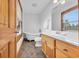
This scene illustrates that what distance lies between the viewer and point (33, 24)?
10039 millimetres

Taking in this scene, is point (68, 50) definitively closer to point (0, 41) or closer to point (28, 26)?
point (0, 41)

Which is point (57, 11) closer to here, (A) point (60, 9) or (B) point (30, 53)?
(A) point (60, 9)

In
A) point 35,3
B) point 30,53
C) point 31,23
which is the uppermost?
point 35,3

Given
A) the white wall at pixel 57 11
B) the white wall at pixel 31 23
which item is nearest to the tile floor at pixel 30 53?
the white wall at pixel 57 11

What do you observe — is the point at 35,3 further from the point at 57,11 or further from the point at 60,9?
the point at 60,9

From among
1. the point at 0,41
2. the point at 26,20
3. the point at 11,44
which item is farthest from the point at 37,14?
the point at 0,41

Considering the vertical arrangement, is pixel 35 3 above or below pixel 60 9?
above

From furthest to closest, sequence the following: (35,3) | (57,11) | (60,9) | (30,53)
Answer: (35,3)
(30,53)
(57,11)
(60,9)

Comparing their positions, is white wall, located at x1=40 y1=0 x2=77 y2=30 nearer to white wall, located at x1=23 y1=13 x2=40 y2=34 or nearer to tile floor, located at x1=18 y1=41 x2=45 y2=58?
tile floor, located at x1=18 y1=41 x2=45 y2=58

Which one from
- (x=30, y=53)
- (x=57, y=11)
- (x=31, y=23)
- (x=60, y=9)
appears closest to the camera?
(x=60, y=9)

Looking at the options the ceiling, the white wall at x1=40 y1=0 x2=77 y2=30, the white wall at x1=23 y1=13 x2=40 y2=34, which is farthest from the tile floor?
the white wall at x1=23 y1=13 x2=40 y2=34

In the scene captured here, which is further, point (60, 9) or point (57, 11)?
point (57, 11)

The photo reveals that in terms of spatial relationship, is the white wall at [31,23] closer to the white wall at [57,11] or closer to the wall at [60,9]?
the white wall at [57,11]

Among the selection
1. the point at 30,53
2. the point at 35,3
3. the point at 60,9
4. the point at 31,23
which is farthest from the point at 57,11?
the point at 31,23
